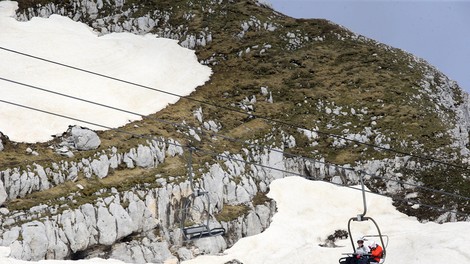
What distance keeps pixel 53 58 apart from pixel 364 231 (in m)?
46.5

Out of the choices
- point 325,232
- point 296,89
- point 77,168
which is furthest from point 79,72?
point 325,232

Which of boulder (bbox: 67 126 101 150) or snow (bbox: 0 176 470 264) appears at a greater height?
boulder (bbox: 67 126 101 150)

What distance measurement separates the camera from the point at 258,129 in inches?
2630

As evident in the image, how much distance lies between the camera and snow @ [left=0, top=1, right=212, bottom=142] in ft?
187

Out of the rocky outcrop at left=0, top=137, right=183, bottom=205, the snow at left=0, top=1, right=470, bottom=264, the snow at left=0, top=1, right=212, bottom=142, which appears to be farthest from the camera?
the snow at left=0, top=1, right=212, bottom=142

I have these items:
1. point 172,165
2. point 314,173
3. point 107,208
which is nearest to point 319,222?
point 314,173

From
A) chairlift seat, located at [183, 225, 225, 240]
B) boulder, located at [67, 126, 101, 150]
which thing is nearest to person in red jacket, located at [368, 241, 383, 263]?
chairlift seat, located at [183, 225, 225, 240]

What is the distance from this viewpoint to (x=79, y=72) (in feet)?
232

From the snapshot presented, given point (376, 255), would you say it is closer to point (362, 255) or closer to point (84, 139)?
point (362, 255)

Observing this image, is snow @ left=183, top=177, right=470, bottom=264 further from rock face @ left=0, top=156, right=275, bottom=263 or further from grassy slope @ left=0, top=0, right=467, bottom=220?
grassy slope @ left=0, top=0, right=467, bottom=220

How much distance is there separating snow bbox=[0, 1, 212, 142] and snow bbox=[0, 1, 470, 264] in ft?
0.39

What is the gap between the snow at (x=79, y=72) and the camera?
57.0 meters

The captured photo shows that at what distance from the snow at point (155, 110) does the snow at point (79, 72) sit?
119 millimetres

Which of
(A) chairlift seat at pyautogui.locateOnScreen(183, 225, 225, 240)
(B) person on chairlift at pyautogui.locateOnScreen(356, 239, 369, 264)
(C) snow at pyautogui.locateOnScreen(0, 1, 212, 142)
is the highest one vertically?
(C) snow at pyautogui.locateOnScreen(0, 1, 212, 142)
